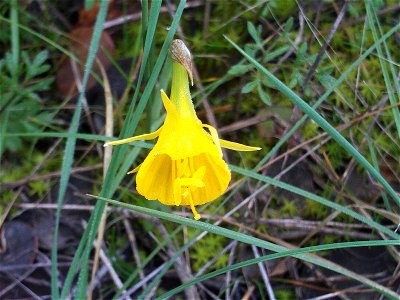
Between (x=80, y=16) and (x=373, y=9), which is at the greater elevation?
(x=373, y=9)

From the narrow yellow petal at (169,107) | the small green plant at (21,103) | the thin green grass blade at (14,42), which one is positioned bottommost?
the small green plant at (21,103)

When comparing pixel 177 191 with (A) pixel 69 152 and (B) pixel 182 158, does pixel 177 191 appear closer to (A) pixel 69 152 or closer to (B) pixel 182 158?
(B) pixel 182 158

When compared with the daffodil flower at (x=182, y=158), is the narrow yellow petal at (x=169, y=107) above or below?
above

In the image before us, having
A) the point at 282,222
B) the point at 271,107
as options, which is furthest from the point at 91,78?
the point at 282,222

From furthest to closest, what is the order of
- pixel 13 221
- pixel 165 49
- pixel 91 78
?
pixel 91 78 < pixel 13 221 < pixel 165 49

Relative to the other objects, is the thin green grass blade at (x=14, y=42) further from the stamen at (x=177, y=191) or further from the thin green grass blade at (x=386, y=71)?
the thin green grass blade at (x=386, y=71)

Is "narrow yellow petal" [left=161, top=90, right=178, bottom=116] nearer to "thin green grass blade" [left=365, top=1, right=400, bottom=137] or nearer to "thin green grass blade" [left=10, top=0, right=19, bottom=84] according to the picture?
"thin green grass blade" [left=365, top=1, right=400, bottom=137]

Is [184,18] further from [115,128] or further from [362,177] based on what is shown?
[362,177]

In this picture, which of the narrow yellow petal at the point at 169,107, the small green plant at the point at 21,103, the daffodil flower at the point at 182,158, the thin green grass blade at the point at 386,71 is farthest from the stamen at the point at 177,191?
Result: the small green plant at the point at 21,103

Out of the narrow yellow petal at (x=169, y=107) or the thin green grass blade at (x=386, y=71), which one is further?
the thin green grass blade at (x=386, y=71)
